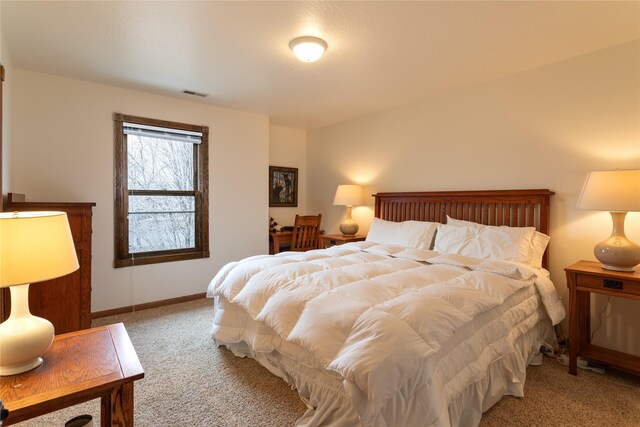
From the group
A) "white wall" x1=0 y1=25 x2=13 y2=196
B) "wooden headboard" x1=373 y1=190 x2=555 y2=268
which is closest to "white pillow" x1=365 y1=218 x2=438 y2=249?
"wooden headboard" x1=373 y1=190 x2=555 y2=268

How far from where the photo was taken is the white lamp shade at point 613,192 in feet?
6.81

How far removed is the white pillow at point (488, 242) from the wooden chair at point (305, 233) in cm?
184

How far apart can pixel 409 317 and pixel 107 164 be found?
3.33 m

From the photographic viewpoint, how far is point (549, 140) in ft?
9.11

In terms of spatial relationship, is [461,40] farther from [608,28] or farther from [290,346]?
[290,346]

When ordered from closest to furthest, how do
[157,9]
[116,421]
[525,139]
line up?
[116,421] < [157,9] < [525,139]

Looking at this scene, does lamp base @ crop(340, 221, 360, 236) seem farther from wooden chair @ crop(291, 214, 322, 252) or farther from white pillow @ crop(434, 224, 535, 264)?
white pillow @ crop(434, 224, 535, 264)

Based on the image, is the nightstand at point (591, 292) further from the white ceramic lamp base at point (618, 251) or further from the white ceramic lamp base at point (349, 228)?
the white ceramic lamp base at point (349, 228)

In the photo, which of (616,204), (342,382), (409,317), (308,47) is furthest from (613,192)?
(308,47)

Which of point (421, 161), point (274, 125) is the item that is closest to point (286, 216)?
point (274, 125)

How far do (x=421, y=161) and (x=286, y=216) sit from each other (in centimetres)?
231

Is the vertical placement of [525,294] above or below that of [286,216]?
below

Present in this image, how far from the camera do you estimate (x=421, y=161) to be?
376cm

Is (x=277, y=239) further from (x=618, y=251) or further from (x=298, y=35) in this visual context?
(x=618, y=251)
